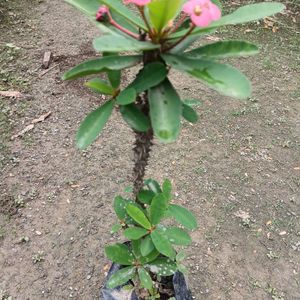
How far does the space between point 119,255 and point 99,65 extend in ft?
2.25

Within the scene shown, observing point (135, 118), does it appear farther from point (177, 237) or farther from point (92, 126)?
point (177, 237)

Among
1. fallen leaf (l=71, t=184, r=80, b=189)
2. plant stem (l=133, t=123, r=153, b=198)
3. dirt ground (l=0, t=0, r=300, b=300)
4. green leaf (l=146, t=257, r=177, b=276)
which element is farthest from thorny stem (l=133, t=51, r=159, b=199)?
fallen leaf (l=71, t=184, r=80, b=189)

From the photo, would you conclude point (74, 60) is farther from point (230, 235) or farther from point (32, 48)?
point (230, 235)

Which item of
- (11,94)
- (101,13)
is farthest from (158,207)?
(11,94)

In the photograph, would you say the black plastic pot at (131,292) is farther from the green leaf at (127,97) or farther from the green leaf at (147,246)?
the green leaf at (127,97)

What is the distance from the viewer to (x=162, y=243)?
1.27m

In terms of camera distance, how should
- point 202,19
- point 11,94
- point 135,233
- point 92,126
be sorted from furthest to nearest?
point 11,94
point 135,233
point 92,126
point 202,19

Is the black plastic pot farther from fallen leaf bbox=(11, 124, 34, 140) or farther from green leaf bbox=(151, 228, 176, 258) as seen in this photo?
fallen leaf bbox=(11, 124, 34, 140)

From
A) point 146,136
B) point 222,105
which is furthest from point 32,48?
point 146,136

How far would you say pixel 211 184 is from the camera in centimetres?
237

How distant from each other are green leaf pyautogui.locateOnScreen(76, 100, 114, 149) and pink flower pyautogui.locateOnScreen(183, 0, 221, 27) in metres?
0.34

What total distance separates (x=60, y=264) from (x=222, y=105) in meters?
1.59

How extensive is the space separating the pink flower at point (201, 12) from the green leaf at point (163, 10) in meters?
0.02

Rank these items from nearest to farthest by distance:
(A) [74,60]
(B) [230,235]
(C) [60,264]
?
(C) [60,264] → (B) [230,235] → (A) [74,60]
